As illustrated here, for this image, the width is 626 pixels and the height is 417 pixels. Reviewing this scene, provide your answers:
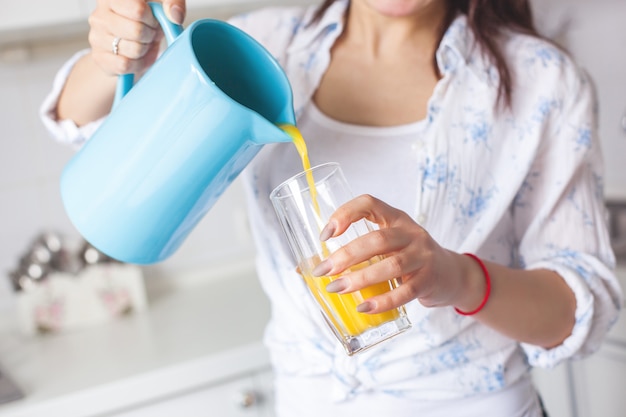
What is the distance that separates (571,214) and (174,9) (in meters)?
0.55

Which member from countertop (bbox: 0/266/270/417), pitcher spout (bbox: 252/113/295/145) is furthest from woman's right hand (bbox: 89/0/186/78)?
countertop (bbox: 0/266/270/417)

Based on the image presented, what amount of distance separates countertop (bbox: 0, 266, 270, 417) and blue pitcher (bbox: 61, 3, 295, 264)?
539 millimetres

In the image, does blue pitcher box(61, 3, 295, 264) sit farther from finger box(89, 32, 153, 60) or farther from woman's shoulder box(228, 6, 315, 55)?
woman's shoulder box(228, 6, 315, 55)

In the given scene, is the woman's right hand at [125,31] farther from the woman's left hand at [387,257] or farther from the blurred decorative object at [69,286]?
the blurred decorative object at [69,286]

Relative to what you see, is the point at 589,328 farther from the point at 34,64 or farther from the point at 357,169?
the point at 34,64

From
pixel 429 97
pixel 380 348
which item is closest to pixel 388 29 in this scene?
pixel 429 97

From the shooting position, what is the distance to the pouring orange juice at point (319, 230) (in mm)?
703

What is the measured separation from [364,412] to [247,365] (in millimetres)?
450

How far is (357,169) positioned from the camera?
100 cm

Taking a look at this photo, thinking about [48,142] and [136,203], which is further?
[48,142]

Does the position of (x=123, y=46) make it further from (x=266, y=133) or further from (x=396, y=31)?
(x=396, y=31)

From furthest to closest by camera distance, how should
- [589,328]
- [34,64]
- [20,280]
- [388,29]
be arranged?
A: [34,64], [20,280], [388,29], [589,328]

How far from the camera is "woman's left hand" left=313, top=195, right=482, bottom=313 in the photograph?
0.64 metres

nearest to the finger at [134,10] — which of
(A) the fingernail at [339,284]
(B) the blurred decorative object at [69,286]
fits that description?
(A) the fingernail at [339,284]
